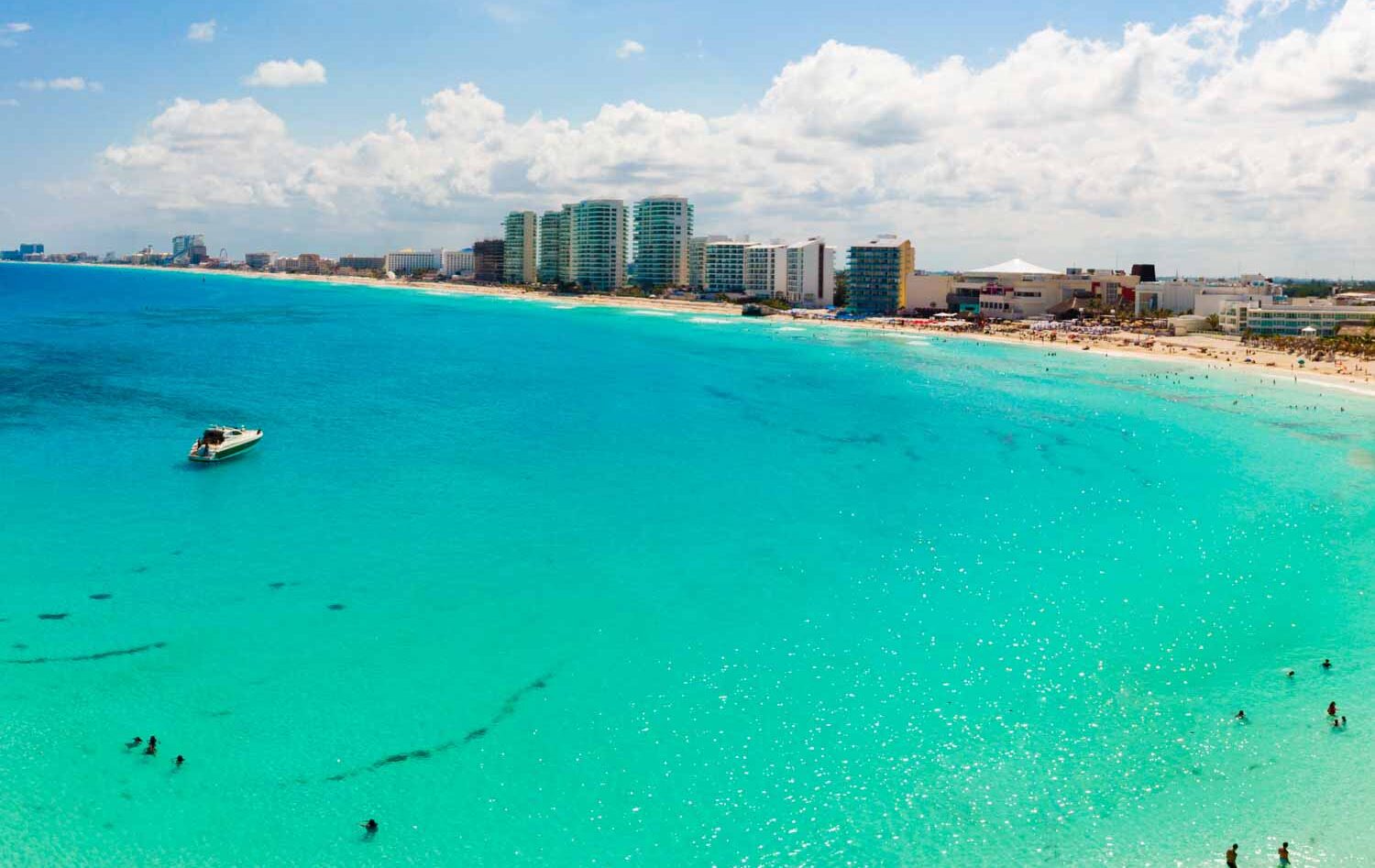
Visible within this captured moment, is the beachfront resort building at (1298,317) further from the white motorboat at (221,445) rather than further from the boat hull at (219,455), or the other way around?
the boat hull at (219,455)

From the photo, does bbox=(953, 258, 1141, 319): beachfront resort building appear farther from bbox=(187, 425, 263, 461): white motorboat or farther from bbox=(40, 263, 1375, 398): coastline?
bbox=(187, 425, 263, 461): white motorboat

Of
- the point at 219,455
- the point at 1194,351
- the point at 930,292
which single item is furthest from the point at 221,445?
the point at 930,292

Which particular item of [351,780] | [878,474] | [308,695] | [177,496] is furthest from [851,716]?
[177,496]

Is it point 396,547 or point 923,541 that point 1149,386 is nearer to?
point 923,541

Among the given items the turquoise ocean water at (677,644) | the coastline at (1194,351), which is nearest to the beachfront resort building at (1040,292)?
the coastline at (1194,351)

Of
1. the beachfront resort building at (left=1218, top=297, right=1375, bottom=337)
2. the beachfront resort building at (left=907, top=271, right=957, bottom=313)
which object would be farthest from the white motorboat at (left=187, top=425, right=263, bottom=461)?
the beachfront resort building at (left=907, top=271, right=957, bottom=313)
